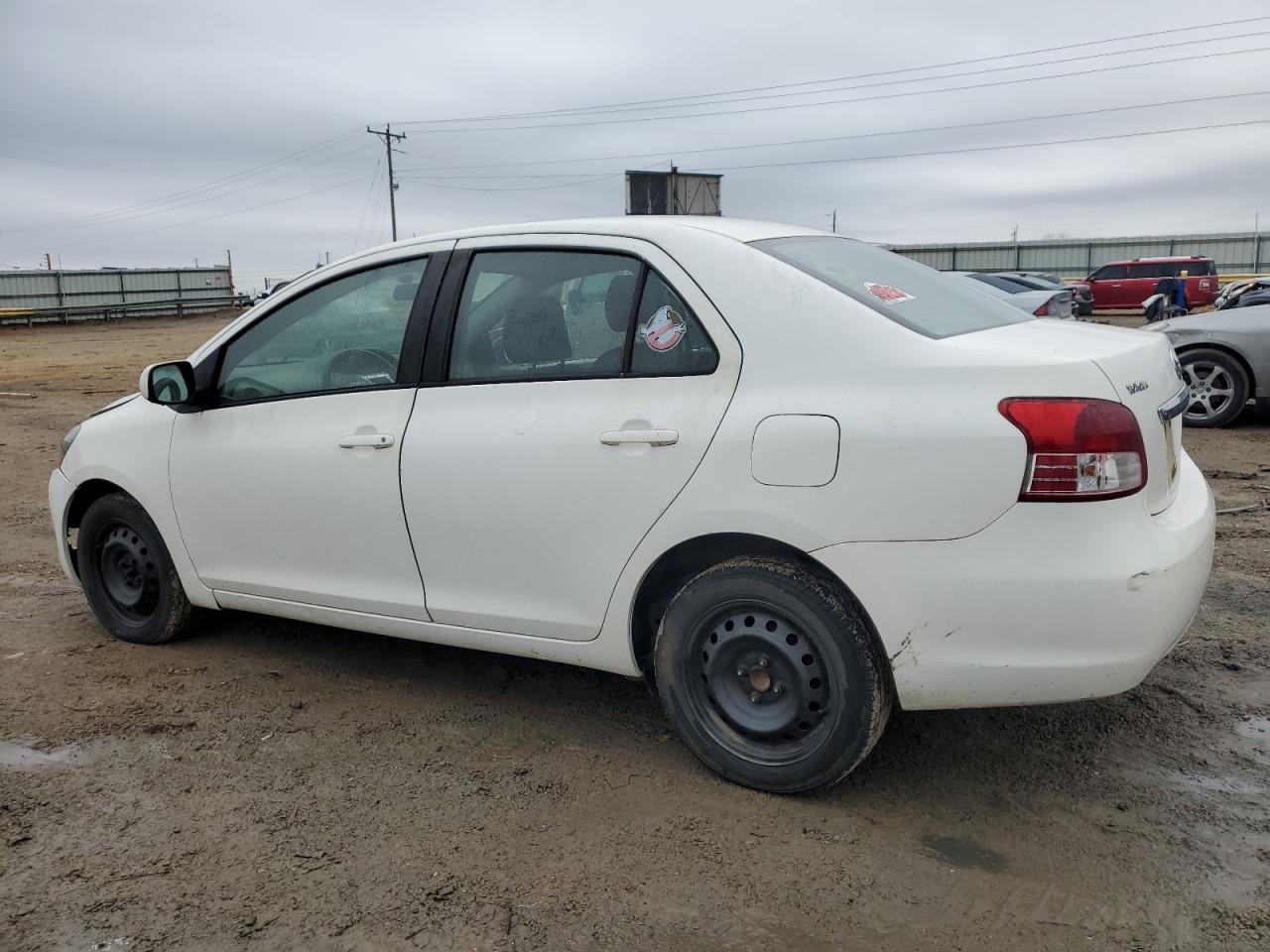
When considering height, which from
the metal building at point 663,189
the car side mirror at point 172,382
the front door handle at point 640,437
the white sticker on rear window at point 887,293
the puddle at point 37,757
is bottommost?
the puddle at point 37,757

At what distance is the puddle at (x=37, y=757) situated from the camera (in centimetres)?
358

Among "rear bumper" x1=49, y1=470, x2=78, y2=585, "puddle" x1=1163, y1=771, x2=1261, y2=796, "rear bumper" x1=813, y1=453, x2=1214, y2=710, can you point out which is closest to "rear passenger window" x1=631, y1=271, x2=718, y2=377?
"rear bumper" x1=813, y1=453, x2=1214, y2=710

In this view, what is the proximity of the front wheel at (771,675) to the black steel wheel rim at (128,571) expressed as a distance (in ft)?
8.18

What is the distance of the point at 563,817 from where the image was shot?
10.4 feet

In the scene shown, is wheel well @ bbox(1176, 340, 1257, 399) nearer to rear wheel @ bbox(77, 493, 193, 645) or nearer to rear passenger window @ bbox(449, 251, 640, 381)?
rear passenger window @ bbox(449, 251, 640, 381)

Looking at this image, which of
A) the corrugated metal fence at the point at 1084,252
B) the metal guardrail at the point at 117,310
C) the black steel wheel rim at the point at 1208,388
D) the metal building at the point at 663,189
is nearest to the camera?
the black steel wheel rim at the point at 1208,388

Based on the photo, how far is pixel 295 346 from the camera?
4164 mm

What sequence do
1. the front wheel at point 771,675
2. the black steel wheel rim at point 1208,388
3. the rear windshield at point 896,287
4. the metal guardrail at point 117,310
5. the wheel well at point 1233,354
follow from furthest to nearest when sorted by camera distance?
the metal guardrail at point 117,310 → the black steel wheel rim at point 1208,388 → the wheel well at point 1233,354 → the rear windshield at point 896,287 → the front wheel at point 771,675

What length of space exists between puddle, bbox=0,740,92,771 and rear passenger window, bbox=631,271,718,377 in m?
2.25

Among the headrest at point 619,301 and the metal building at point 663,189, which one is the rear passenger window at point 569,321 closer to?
the headrest at point 619,301

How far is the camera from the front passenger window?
3.91m

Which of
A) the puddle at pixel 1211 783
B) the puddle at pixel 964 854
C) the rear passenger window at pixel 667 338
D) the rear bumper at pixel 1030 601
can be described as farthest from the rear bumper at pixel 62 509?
the puddle at pixel 1211 783

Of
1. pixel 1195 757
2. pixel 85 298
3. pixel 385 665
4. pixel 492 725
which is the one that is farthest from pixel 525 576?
pixel 85 298

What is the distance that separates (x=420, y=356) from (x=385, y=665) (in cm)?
140
